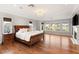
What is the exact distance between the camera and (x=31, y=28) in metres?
5.31

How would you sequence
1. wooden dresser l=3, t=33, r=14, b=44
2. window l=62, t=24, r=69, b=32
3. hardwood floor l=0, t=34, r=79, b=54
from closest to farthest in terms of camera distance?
hardwood floor l=0, t=34, r=79, b=54, wooden dresser l=3, t=33, r=14, b=44, window l=62, t=24, r=69, b=32

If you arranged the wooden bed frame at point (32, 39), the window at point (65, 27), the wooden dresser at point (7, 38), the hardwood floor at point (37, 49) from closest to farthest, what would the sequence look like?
the hardwood floor at point (37, 49)
the wooden bed frame at point (32, 39)
the wooden dresser at point (7, 38)
the window at point (65, 27)

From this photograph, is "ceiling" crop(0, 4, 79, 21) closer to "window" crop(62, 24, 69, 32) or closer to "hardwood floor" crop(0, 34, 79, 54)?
"hardwood floor" crop(0, 34, 79, 54)

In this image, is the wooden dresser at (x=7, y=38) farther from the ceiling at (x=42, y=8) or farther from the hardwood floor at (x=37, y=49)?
the ceiling at (x=42, y=8)

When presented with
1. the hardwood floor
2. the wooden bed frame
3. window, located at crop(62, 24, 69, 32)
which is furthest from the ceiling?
window, located at crop(62, 24, 69, 32)

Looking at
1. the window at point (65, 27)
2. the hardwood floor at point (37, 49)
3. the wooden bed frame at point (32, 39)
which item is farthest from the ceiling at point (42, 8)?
the window at point (65, 27)

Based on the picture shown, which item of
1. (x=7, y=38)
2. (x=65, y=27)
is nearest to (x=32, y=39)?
(x=7, y=38)

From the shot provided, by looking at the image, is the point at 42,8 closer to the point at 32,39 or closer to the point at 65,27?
the point at 32,39

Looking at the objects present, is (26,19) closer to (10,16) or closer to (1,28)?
(10,16)

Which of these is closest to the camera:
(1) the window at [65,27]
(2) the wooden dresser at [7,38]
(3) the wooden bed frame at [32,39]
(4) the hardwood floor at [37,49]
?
(4) the hardwood floor at [37,49]

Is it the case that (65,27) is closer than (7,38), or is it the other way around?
(7,38)
